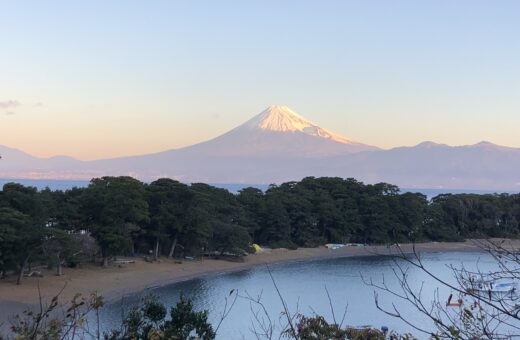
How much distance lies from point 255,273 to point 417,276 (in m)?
6.69

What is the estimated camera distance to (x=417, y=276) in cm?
2270

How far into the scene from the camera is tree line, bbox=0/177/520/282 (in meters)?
16.7

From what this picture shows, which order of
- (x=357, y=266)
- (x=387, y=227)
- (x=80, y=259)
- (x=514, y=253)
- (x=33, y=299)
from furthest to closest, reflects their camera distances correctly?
(x=387, y=227), (x=357, y=266), (x=80, y=259), (x=33, y=299), (x=514, y=253)

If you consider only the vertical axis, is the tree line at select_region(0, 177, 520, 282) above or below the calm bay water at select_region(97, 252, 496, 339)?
above

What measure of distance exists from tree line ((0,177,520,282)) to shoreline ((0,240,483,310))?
0.57 meters

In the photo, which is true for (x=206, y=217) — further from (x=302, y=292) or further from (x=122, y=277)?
(x=302, y=292)

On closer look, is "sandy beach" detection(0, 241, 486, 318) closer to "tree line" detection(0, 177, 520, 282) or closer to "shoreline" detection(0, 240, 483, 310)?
"shoreline" detection(0, 240, 483, 310)

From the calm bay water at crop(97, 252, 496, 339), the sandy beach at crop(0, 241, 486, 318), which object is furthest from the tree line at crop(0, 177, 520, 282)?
the calm bay water at crop(97, 252, 496, 339)

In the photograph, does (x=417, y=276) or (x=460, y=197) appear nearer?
(x=417, y=276)

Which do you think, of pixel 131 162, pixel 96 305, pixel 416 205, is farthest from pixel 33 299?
pixel 131 162

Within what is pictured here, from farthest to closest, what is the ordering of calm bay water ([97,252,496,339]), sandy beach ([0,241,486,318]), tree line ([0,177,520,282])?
tree line ([0,177,520,282])
sandy beach ([0,241,486,318])
calm bay water ([97,252,496,339])

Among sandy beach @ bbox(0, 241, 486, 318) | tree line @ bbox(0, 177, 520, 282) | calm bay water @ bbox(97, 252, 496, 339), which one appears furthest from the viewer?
tree line @ bbox(0, 177, 520, 282)

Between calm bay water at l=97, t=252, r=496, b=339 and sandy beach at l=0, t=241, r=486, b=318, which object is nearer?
calm bay water at l=97, t=252, r=496, b=339

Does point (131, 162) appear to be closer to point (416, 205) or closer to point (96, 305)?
point (416, 205)
